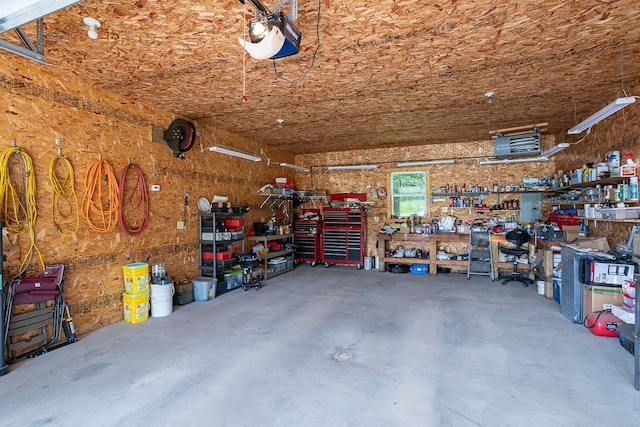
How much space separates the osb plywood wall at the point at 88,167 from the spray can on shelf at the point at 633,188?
5.99 m

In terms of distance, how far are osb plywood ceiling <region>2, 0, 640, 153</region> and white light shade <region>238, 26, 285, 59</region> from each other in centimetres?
46

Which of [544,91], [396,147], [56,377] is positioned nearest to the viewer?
[56,377]

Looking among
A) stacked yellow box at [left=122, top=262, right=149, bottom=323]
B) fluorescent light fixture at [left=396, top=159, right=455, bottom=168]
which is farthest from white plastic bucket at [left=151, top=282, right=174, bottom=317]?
fluorescent light fixture at [left=396, top=159, right=455, bottom=168]

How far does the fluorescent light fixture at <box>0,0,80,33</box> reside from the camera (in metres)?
1.62

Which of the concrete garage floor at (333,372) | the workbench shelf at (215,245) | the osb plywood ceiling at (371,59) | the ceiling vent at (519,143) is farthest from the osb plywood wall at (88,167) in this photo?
the ceiling vent at (519,143)

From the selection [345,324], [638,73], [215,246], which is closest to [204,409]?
[345,324]

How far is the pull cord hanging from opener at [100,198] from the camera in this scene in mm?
3732

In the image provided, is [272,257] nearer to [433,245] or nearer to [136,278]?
[136,278]

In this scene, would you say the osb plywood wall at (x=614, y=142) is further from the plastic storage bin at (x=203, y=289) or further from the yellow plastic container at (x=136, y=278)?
the yellow plastic container at (x=136, y=278)

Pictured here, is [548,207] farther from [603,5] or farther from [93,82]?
[93,82]

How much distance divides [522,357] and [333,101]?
12.3ft

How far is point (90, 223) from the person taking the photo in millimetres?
3725

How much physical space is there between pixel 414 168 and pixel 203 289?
214 inches

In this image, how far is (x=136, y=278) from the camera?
3.98 metres
